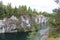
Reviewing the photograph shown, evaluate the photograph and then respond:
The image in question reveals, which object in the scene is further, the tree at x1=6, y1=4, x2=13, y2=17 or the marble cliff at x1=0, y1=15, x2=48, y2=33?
the tree at x1=6, y1=4, x2=13, y2=17

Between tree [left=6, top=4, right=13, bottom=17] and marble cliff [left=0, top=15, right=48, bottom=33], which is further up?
tree [left=6, top=4, right=13, bottom=17]

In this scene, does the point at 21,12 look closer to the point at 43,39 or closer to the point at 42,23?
the point at 42,23

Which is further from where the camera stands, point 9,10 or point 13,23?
point 13,23

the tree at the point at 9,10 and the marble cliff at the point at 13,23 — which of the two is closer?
the marble cliff at the point at 13,23

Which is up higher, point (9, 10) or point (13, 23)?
point (9, 10)

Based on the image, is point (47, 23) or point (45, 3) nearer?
point (47, 23)

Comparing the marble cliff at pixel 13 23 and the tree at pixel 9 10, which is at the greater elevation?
the tree at pixel 9 10

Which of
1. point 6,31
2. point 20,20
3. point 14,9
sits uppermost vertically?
point 14,9

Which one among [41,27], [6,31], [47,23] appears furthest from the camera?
[6,31]

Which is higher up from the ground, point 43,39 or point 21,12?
point 21,12

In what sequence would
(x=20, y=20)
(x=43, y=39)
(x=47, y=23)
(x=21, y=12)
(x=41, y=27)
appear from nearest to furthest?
1. (x=43, y=39)
2. (x=47, y=23)
3. (x=41, y=27)
4. (x=21, y=12)
5. (x=20, y=20)

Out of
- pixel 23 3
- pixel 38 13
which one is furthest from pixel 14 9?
Result: pixel 38 13
